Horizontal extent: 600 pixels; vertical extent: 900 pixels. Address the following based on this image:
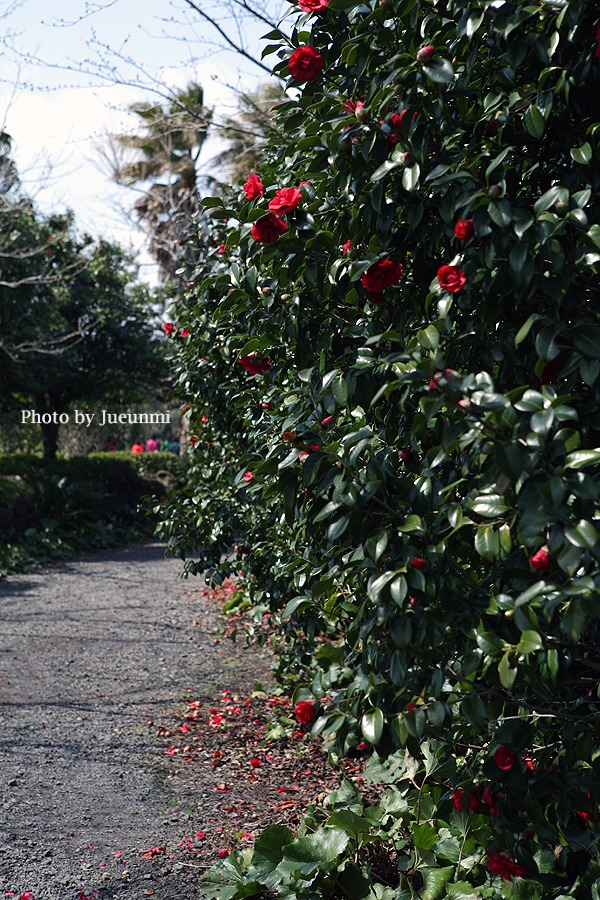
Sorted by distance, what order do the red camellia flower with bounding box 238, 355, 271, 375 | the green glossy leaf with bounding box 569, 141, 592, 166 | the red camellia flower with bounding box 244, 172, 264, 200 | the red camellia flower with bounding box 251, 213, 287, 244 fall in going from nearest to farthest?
the green glossy leaf with bounding box 569, 141, 592, 166 < the red camellia flower with bounding box 251, 213, 287, 244 < the red camellia flower with bounding box 244, 172, 264, 200 < the red camellia flower with bounding box 238, 355, 271, 375

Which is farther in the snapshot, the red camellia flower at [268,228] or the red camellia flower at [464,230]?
the red camellia flower at [268,228]

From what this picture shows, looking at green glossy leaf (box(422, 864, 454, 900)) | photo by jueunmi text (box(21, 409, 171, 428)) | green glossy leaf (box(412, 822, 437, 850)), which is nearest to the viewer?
green glossy leaf (box(422, 864, 454, 900))

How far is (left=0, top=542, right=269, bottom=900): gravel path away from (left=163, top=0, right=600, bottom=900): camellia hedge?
131 centimetres

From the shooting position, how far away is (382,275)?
157cm

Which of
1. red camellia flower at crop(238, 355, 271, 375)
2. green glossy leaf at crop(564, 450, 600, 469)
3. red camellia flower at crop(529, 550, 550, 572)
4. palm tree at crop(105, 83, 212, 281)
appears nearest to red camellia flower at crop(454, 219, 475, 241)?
green glossy leaf at crop(564, 450, 600, 469)

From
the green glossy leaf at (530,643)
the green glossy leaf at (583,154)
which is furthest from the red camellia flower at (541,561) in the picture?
the green glossy leaf at (583,154)

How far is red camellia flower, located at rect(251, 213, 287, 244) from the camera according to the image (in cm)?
160

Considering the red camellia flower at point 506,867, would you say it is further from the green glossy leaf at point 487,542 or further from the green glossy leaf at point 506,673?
the green glossy leaf at point 487,542

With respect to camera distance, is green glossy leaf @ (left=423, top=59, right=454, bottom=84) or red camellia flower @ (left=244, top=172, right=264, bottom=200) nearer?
green glossy leaf @ (left=423, top=59, right=454, bottom=84)

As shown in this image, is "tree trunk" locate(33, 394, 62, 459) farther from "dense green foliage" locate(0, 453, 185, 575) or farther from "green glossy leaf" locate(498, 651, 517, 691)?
"green glossy leaf" locate(498, 651, 517, 691)

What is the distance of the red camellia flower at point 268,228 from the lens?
1.60 metres

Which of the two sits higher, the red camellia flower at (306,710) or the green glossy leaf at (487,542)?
the green glossy leaf at (487,542)

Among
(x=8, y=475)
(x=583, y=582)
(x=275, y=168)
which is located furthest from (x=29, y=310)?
(x=583, y=582)

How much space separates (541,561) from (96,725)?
3.54 meters
